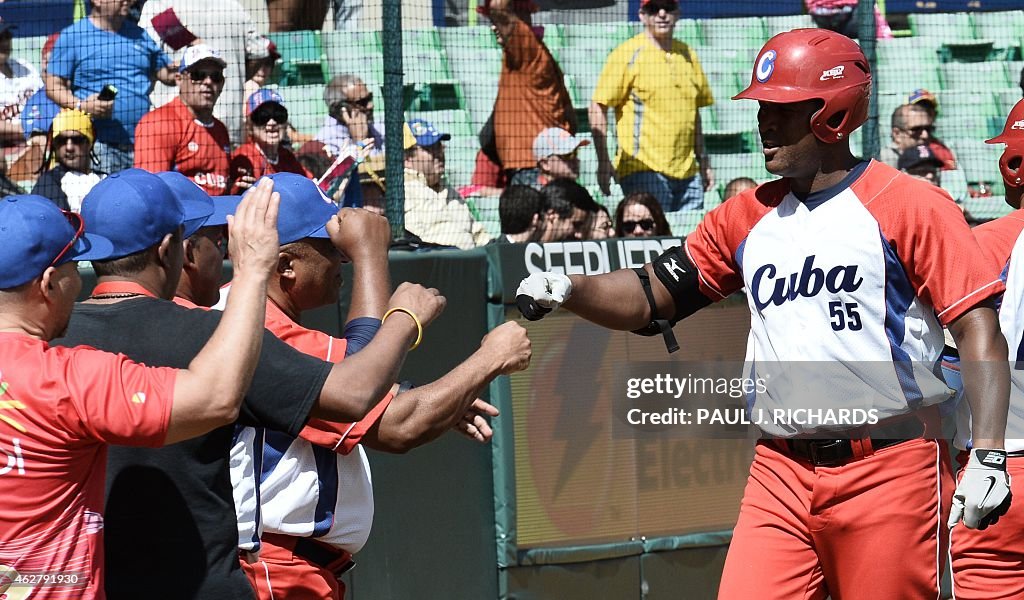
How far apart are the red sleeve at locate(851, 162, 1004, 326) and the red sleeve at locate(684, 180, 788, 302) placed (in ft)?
1.24

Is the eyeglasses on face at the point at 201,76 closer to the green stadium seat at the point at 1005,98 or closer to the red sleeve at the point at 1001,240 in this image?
the red sleeve at the point at 1001,240

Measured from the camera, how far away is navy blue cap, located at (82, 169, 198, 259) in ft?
9.50

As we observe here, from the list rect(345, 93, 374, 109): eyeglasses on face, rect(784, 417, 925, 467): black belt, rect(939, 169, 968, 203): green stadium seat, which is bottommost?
rect(939, 169, 968, 203): green stadium seat

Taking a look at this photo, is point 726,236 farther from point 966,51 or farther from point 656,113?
point 966,51

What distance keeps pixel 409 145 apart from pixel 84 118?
5.89ft

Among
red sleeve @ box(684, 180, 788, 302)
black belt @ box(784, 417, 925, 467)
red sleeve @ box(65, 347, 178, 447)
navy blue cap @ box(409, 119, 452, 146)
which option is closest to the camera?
red sleeve @ box(65, 347, 178, 447)

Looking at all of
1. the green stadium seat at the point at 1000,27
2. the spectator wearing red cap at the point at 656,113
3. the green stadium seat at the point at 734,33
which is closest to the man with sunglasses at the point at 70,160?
the spectator wearing red cap at the point at 656,113

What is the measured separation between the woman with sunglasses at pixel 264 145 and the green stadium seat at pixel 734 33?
379 centimetres

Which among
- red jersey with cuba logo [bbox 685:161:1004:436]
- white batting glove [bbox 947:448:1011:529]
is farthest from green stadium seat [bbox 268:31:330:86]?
white batting glove [bbox 947:448:1011:529]

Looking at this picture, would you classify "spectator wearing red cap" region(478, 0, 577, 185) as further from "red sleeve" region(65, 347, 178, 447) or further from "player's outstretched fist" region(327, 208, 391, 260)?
"red sleeve" region(65, 347, 178, 447)

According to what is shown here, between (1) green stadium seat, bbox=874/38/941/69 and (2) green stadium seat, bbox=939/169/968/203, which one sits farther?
(1) green stadium seat, bbox=874/38/941/69

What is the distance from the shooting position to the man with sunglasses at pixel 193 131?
6.66 meters

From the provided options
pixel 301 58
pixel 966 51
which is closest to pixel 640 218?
pixel 301 58

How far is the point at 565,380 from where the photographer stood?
5.86 metres
